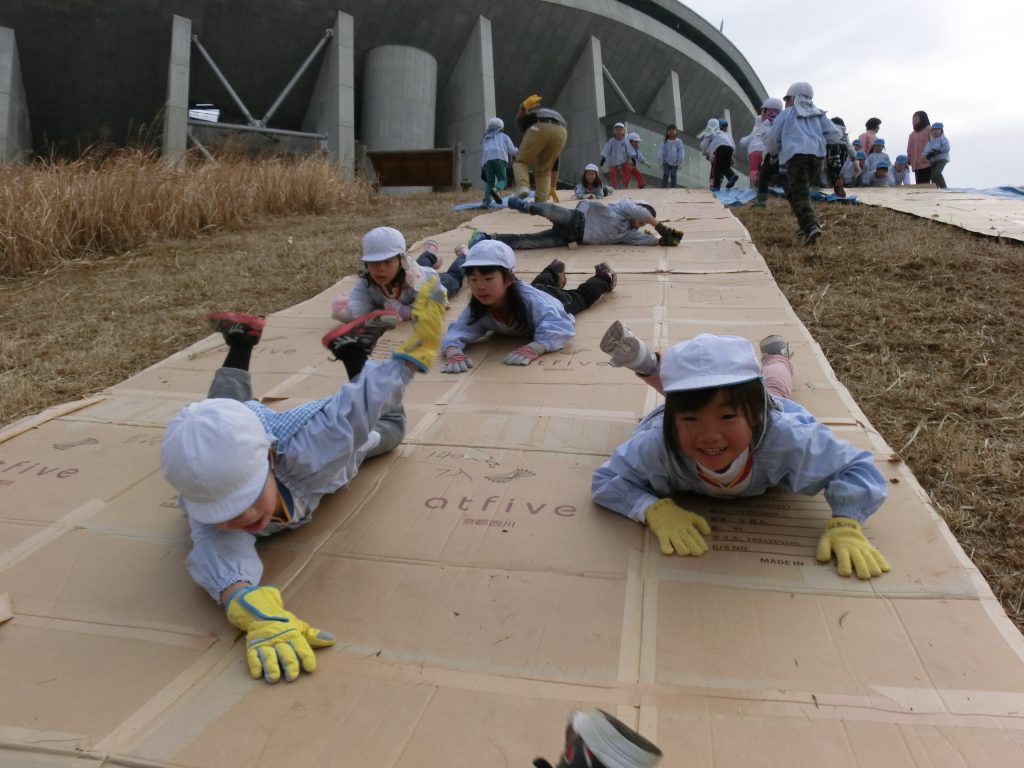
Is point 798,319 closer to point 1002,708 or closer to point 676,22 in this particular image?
point 1002,708

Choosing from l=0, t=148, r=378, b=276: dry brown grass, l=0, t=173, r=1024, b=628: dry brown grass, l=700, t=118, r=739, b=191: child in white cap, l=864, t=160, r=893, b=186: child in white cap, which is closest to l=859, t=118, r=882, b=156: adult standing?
l=864, t=160, r=893, b=186: child in white cap

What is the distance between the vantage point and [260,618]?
5.04 feet

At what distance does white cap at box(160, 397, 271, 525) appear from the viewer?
57.6 inches

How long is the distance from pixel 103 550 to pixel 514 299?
2271 mm

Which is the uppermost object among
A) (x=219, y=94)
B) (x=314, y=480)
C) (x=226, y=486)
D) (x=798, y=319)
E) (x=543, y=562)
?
(x=219, y=94)

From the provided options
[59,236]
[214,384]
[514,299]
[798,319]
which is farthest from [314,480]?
[59,236]

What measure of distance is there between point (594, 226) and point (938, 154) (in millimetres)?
8256

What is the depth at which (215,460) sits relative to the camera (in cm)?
146

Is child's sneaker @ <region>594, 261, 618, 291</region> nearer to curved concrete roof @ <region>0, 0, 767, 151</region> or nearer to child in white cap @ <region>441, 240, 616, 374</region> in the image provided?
child in white cap @ <region>441, 240, 616, 374</region>

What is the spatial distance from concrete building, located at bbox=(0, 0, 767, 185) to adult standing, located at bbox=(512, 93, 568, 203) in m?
8.21

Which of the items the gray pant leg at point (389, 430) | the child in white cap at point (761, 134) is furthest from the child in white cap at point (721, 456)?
the child in white cap at point (761, 134)

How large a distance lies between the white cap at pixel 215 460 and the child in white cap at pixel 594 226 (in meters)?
4.56

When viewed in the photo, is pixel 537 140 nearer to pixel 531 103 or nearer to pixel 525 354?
pixel 531 103

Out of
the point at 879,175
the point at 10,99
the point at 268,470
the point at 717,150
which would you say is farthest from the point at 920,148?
the point at 10,99
